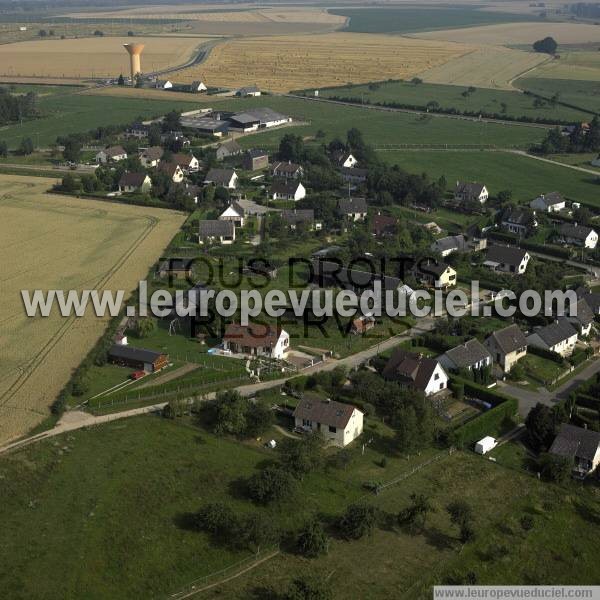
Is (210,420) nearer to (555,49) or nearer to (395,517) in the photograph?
(395,517)

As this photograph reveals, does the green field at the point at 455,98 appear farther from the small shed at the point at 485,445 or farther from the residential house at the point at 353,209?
the small shed at the point at 485,445

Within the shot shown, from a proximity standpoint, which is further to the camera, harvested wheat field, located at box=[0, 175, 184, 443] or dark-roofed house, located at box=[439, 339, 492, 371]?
dark-roofed house, located at box=[439, 339, 492, 371]

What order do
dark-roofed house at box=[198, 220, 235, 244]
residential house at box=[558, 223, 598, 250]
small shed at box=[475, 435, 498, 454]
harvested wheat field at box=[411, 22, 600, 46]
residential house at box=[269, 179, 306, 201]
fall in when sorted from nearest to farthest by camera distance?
small shed at box=[475, 435, 498, 454]
dark-roofed house at box=[198, 220, 235, 244]
residential house at box=[558, 223, 598, 250]
residential house at box=[269, 179, 306, 201]
harvested wheat field at box=[411, 22, 600, 46]

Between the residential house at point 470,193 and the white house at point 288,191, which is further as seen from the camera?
the white house at point 288,191

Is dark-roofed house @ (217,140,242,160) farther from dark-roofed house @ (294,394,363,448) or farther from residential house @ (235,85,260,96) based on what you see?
dark-roofed house @ (294,394,363,448)

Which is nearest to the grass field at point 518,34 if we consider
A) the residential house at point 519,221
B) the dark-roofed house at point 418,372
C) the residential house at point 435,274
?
the residential house at point 519,221

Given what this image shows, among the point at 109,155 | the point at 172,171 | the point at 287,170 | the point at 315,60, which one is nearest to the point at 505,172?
the point at 287,170

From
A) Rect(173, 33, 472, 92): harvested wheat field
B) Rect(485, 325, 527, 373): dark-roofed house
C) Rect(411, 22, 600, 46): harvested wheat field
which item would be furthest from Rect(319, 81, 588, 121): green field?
Rect(485, 325, 527, 373): dark-roofed house
